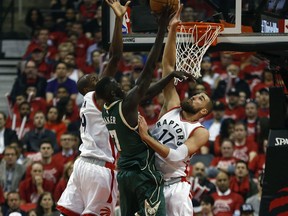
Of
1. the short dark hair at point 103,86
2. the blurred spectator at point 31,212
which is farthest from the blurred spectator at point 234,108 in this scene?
the short dark hair at point 103,86

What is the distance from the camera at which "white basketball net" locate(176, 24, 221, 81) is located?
1013 centimetres

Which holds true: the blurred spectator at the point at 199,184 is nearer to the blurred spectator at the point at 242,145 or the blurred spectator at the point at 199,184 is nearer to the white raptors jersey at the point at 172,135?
the blurred spectator at the point at 242,145

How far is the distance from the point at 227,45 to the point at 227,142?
475 cm

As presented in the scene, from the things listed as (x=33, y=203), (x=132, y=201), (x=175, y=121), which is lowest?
(x=33, y=203)

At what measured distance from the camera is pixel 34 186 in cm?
1454

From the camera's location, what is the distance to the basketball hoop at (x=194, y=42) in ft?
33.2

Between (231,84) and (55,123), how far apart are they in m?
2.86

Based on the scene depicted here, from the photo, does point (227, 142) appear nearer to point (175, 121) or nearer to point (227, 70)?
point (227, 70)

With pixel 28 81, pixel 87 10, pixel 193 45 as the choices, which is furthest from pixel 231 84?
pixel 193 45

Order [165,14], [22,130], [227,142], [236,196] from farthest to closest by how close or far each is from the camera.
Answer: [22,130], [227,142], [236,196], [165,14]

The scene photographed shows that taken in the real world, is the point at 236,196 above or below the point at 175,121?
below

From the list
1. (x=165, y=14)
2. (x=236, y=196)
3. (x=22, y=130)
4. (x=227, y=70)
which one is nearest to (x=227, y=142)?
(x=236, y=196)

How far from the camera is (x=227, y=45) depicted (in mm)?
10156

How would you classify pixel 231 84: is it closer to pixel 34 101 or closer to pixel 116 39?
pixel 34 101
